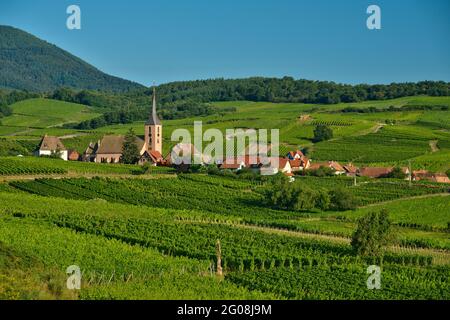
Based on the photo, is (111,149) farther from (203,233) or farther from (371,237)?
(371,237)

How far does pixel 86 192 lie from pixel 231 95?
105 metres

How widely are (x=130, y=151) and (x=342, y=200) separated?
30627 mm

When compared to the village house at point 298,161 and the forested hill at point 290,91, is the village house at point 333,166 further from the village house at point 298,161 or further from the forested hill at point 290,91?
the forested hill at point 290,91

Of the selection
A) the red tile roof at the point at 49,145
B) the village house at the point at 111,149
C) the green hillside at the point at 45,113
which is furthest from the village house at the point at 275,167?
the green hillside at the point at 45,113

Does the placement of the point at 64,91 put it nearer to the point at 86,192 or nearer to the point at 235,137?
the point at 235,137

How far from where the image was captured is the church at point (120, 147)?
8669 centimetres

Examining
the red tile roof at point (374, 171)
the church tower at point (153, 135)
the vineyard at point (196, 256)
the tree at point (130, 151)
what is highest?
the church tower at point (153, 135)

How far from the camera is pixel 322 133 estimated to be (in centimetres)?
10144

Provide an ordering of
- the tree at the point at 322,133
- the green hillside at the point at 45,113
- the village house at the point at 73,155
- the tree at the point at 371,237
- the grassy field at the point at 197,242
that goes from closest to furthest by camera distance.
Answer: the grassy field at the point at 197,242 → the tree at the point at 371,237 → the village house at the point at 73,155 → the tree at the point at 322,133 → the green hillside at the point at 45,113

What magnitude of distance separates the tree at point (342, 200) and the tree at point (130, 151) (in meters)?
29.5

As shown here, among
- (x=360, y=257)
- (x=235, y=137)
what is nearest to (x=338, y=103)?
(x=235, y=137)

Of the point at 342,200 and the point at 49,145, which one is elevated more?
the point at 49,145

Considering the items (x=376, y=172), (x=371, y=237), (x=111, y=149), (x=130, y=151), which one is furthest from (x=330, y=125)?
(x=371, y=237)

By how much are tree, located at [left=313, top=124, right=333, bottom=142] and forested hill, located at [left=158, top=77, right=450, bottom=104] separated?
40817 mm
